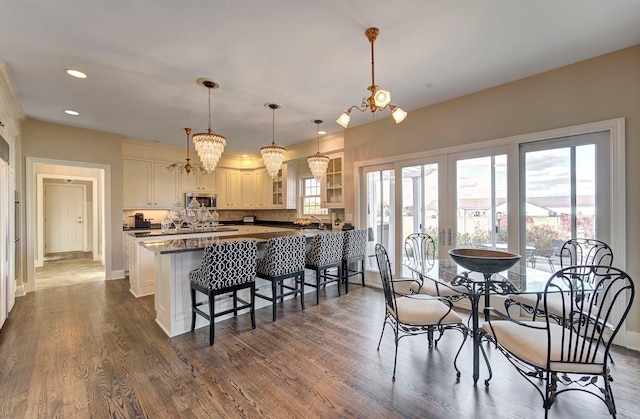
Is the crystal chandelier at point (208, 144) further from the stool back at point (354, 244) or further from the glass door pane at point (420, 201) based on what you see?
the glass door pane at point (420, 201)

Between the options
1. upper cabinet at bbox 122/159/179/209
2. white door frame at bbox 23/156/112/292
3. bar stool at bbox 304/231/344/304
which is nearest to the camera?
bar stool at bbox 304/231/344/304

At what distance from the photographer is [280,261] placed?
3.20 meters

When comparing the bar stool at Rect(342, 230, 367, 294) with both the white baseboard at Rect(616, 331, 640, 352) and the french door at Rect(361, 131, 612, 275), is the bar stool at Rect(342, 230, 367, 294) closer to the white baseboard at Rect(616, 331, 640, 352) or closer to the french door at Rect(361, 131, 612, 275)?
the french door at Rect(361, 131, 612, 275)

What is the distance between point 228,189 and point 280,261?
177 inches

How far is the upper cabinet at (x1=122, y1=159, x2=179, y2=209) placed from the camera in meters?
5.55

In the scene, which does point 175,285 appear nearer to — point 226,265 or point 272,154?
point 226,265

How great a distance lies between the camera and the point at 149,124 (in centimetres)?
462

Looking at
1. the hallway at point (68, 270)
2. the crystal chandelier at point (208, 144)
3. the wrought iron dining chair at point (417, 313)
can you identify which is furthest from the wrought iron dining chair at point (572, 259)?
the hallway at point (68, 270)

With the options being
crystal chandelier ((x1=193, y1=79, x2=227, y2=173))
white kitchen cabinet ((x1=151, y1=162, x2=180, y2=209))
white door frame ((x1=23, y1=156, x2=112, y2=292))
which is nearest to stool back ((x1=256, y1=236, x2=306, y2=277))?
crystal chandelier ((x1=193, y1=79, x2=227, y2=173))

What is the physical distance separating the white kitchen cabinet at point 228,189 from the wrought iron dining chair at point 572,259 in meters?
6.19

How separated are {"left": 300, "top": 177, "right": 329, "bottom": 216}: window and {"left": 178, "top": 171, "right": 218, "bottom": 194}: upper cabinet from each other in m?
2.22

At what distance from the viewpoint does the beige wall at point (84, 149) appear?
4426mm

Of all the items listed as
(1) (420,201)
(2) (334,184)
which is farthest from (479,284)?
(2) (334,184)

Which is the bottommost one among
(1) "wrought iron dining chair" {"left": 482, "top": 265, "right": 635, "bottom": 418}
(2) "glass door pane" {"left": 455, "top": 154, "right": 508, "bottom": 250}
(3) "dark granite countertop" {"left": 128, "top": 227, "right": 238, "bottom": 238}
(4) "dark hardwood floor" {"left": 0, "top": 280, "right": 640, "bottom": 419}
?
(4) "dark hardwood floor" {"left": 0, "top": 280, "right": 640, "bottom": 419}
